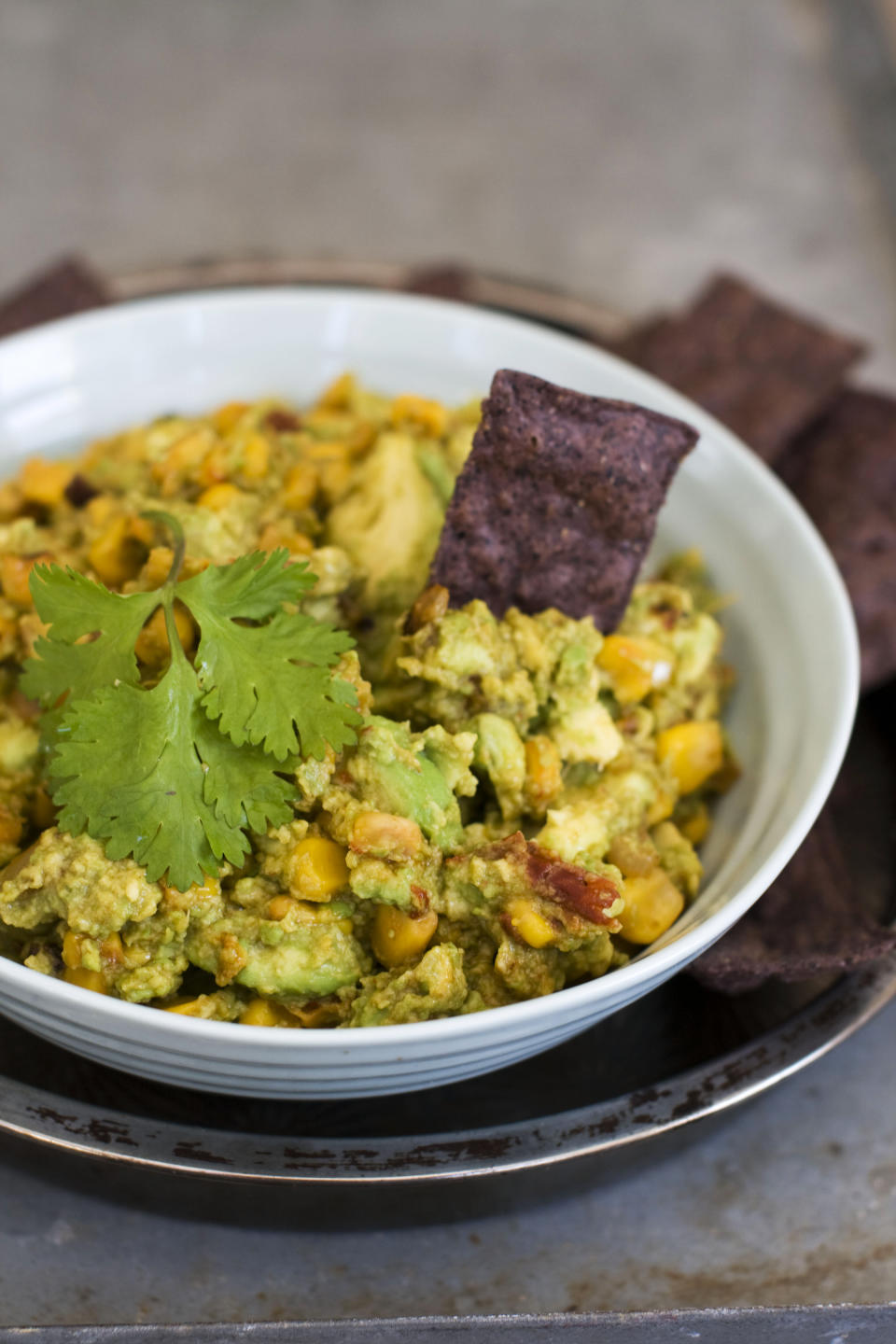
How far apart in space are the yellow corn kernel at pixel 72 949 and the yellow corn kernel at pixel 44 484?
1.03m

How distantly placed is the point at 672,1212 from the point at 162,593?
1.40 meters

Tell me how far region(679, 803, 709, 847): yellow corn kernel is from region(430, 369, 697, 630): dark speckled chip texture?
42 cm

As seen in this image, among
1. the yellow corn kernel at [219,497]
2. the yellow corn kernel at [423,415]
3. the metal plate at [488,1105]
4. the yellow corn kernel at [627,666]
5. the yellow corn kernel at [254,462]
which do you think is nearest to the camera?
the metal plate at [488,1105]

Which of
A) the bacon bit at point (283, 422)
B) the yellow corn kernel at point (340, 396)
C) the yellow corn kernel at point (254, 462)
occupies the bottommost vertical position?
the yellow corn kernel at point (254, 462)

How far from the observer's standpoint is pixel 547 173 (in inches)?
226

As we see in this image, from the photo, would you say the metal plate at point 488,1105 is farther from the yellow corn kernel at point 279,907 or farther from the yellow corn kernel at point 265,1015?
the yellow corn kernel at point 279,907

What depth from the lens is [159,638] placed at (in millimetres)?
2094

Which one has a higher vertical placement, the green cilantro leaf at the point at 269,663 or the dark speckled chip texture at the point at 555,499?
the dark speckled chip texture at the point at 555,499

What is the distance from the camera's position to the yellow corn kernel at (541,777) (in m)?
2.03

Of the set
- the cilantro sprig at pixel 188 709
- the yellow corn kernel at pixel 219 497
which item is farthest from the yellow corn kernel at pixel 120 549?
the cilantro sprig at pixel 188 709

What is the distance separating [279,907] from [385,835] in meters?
0.19

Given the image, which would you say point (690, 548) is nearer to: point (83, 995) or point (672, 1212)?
point (672, 1212)

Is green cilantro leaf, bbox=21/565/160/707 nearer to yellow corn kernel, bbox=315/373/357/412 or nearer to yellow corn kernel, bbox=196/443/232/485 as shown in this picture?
yellow corn kernel, bbox=196/443/232/485

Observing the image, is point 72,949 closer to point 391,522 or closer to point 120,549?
point 120,549
